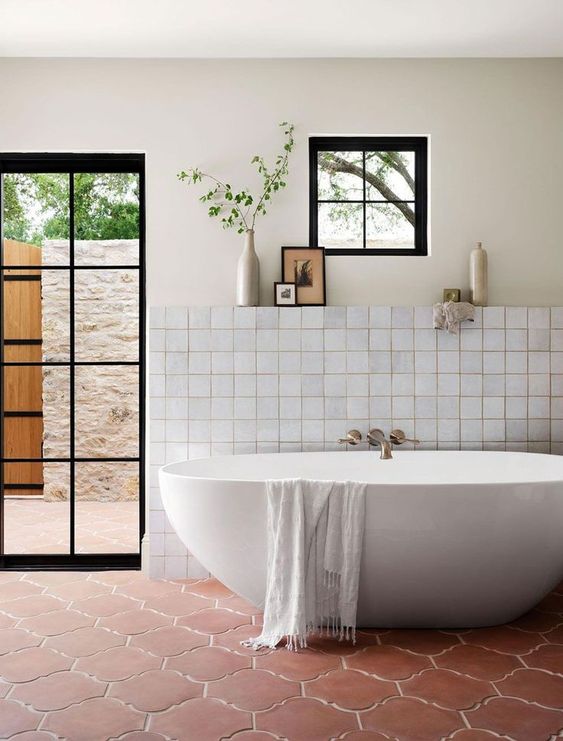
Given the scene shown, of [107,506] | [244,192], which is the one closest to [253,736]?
[107,506]

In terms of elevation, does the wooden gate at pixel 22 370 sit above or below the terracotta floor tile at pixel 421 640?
above

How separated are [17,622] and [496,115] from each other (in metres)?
3.25

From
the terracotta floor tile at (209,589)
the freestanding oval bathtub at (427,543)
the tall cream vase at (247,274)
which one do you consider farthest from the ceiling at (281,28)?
the terracotta floor tile at (209,589)

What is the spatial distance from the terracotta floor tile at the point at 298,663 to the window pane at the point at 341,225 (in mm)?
2029

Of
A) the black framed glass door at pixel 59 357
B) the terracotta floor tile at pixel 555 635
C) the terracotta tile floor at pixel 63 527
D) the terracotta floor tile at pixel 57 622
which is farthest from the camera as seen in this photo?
the terracotta tile floor at pixel 63 527

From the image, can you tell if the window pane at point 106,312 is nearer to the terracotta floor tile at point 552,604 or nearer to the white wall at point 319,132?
the white wall at point 319,132

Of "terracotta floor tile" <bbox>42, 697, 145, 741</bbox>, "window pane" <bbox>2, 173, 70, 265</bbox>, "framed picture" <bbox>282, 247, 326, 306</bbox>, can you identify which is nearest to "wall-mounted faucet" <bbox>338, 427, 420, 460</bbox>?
"framed picture" <bbox>282, 247, 326, 306</bbox>

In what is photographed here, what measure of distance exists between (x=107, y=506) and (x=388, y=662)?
2165 millimetres

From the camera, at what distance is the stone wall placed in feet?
12.3

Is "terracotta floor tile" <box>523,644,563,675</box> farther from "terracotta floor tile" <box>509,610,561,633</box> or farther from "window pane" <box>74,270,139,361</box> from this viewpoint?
"window pane" <box>74,270,139,361</box>

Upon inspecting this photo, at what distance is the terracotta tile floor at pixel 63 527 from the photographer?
12.0 ft

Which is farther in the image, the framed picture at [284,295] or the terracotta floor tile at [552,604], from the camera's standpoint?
the framed picture at [284,295]

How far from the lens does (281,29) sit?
10.3 feet

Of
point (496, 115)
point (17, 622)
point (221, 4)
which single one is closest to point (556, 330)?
point (496, 115)
